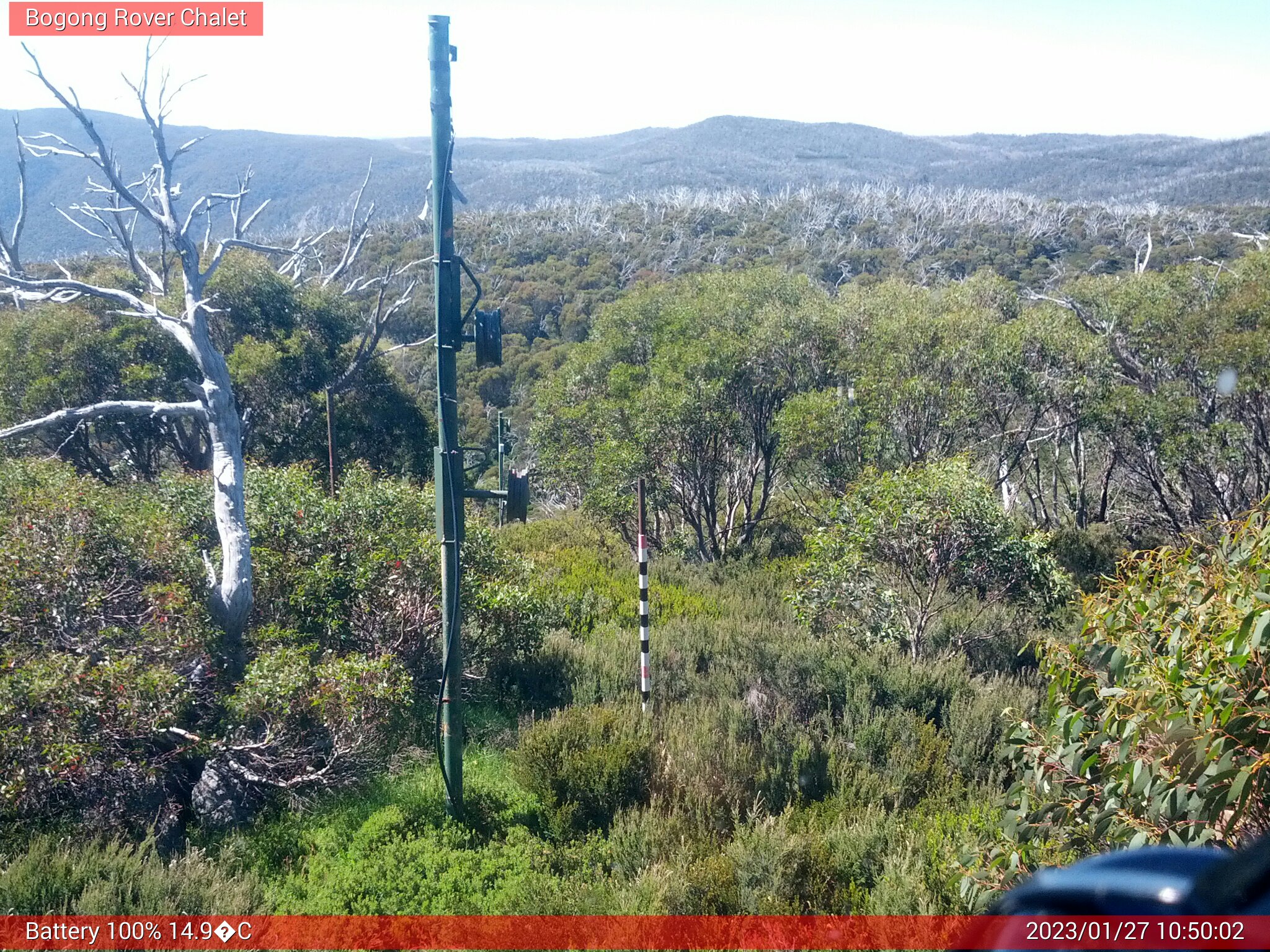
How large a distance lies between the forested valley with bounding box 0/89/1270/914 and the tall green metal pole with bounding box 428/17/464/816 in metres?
0.58

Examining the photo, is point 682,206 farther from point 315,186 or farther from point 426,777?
point 426,777

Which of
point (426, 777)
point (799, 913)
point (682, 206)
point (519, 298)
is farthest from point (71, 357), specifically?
point (682, 206)

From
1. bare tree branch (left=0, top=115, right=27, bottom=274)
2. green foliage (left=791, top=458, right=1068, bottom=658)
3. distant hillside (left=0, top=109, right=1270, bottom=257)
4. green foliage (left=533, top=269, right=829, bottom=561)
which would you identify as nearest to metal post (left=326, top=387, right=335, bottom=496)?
bare tree branch (left=0, top=115, right=27, bottom=274)

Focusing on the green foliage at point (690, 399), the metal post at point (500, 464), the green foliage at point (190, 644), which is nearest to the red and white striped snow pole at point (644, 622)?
the green foliage at point (190, 644)

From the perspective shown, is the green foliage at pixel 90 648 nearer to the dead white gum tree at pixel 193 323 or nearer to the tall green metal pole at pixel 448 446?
the dead white gum tree at pixel 193 323

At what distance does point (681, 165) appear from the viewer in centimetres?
11881

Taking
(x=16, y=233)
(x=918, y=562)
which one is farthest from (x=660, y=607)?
(x=16, y=233)

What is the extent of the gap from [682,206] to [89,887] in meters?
66.8

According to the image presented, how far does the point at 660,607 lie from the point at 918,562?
359cm

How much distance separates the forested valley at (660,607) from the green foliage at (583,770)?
0.08ft

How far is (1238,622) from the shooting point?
289 cm

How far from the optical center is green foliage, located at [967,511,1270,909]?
9.48 ft

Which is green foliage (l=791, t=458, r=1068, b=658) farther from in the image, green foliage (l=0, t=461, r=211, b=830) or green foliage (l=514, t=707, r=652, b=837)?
green foliage (l=0, t=461, r=211, b=830)

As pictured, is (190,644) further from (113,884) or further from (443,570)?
(443,570)
